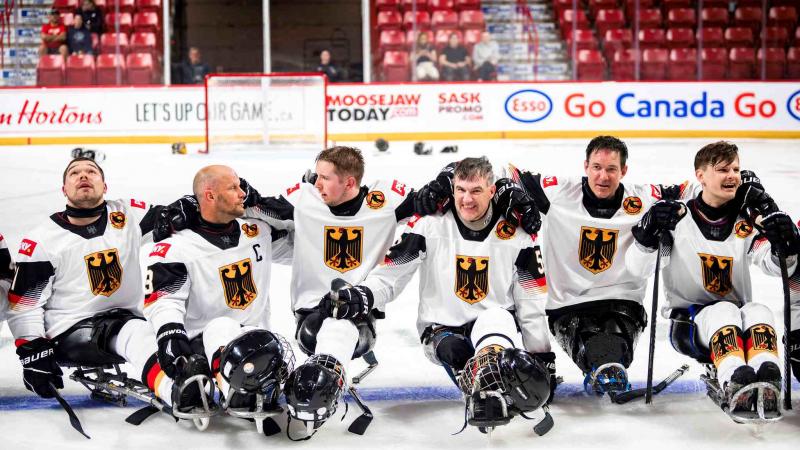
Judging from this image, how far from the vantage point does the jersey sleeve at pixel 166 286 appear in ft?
11.0

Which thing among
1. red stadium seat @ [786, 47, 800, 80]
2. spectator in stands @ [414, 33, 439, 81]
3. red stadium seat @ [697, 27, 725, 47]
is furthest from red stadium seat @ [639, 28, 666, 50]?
spectator in stands @ [414, 33, 439, 81]

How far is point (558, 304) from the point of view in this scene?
3863mm

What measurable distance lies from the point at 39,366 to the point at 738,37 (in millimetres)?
12434

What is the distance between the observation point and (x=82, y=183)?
355cm

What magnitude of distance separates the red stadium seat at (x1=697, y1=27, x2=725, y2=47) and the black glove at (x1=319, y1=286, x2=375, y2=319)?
1174cm

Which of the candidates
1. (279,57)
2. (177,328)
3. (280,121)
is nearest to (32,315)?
(177,328)

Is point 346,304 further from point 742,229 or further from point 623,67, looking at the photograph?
point 623,67

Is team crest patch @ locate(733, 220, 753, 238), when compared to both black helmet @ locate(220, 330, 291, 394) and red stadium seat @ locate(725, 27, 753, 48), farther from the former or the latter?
red stadium seat @ locate(725, 27, 753, 48)

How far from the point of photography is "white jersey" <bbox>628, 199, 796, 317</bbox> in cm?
351

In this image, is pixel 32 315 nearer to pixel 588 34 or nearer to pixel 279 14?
pixel 588 34

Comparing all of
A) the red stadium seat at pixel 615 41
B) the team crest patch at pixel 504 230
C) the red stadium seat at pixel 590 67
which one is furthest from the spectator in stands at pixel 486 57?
the team crest patch at pixel 504 230

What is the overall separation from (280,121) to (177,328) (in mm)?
8778

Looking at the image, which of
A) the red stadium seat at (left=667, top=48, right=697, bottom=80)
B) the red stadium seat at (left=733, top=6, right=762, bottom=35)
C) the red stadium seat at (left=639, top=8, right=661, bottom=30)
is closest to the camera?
the red stadium seat at (left=667, top=48, right=697, bottom=80)

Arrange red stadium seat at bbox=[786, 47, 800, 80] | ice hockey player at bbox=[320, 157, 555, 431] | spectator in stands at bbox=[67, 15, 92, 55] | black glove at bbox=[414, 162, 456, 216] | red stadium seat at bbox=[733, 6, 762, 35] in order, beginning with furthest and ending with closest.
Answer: red stadium seat at bbox=[733, 6, 762, 35]
red stadium seat at bbox=[786, 47, 800, 80]
spectator in stands at bbox=[67, 15, 92, 55]
black glove at bbox=[414, 162, 456, 216]
ice hockey player at bbox=[320, 157, 555, 431]
